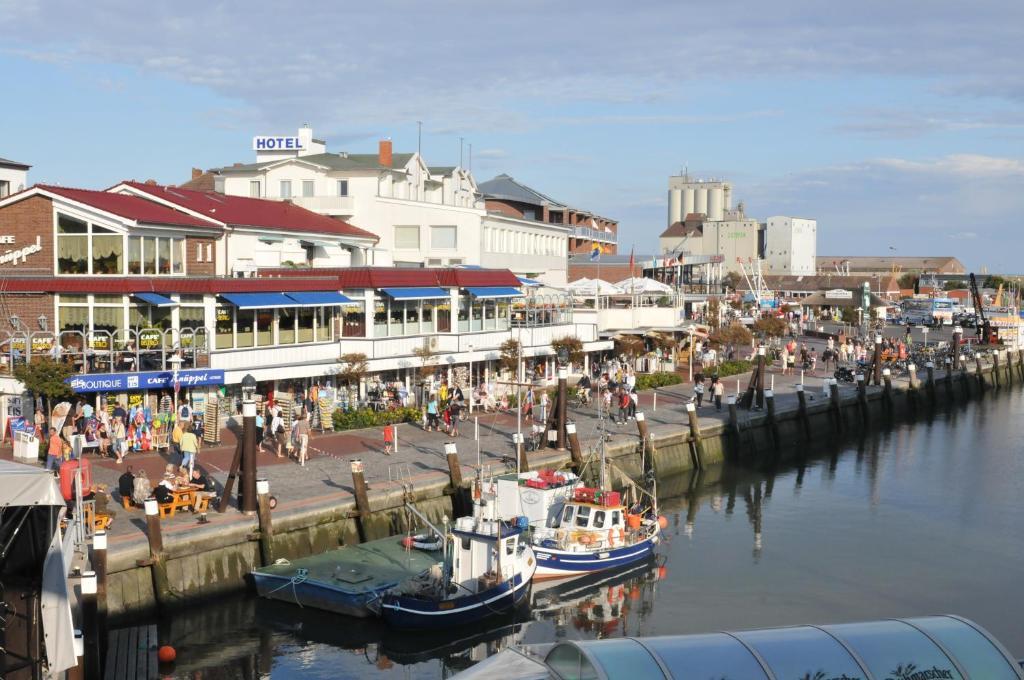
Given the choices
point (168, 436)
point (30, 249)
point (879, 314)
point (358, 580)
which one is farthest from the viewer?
point (879, 314)

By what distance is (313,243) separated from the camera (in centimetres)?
5297

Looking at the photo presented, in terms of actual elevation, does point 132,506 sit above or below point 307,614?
above

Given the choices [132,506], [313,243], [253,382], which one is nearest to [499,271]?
[313,243]

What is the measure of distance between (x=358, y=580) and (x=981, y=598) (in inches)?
646

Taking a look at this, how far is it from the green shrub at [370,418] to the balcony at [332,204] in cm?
1990

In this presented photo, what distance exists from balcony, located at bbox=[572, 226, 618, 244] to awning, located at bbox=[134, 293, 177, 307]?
212ft

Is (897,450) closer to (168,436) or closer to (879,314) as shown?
(168,436)

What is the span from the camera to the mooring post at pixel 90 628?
21.0m

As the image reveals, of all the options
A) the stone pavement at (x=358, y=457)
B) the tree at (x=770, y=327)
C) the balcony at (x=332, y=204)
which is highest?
the balcony at (x=332, y=204)

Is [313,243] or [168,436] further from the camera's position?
[313,243]

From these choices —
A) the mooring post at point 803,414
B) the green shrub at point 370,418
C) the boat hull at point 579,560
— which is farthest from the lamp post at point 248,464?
the mooring post at point 803,414

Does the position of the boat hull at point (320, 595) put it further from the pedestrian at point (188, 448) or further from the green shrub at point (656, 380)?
the green shrub at point (656, 380)

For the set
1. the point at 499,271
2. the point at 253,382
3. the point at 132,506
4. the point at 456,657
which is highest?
the point at 499,271

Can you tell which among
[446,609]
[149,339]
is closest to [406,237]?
[149,339]
